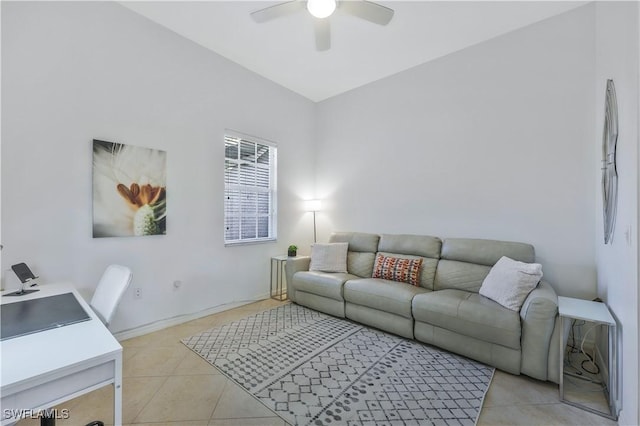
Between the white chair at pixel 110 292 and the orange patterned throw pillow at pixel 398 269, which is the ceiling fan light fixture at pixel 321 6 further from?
the orange patterned throw pillow at pixel 398 269

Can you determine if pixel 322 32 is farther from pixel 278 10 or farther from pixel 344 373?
pixel 344 373

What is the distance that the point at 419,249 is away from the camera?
3.24m

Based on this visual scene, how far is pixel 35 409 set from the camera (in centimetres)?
92

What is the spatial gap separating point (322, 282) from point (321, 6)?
2.64 meters

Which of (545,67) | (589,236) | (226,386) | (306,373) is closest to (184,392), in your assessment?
(226,386)

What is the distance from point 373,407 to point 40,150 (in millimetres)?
3115

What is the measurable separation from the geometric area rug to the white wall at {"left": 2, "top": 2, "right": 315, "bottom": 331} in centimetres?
79

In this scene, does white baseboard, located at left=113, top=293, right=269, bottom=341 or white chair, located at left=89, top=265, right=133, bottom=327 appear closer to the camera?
white chair, located at left=89, top=265, right=133, bottom=327

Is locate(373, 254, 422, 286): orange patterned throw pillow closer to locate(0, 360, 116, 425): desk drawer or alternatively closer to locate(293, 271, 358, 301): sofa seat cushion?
locate(293, 271, 358, 301): sofa seat cushion

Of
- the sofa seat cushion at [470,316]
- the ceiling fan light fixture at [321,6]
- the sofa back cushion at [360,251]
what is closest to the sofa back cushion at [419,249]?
the sofa back cushion at [360,251]

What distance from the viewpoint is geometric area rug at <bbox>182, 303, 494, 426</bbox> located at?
171 centimetres

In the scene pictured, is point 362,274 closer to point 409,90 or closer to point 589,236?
point 589,236

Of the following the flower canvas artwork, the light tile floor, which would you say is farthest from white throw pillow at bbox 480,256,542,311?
the flower canvas artwork

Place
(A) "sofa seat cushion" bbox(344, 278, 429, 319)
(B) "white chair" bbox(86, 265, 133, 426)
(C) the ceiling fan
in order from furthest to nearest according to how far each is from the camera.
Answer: (A) "sofa seat cushion" bbox(344, 278, 429, 319) < (C) the ceiling fan < (B) "white chair" bbox(86, 265, 133, 426)
